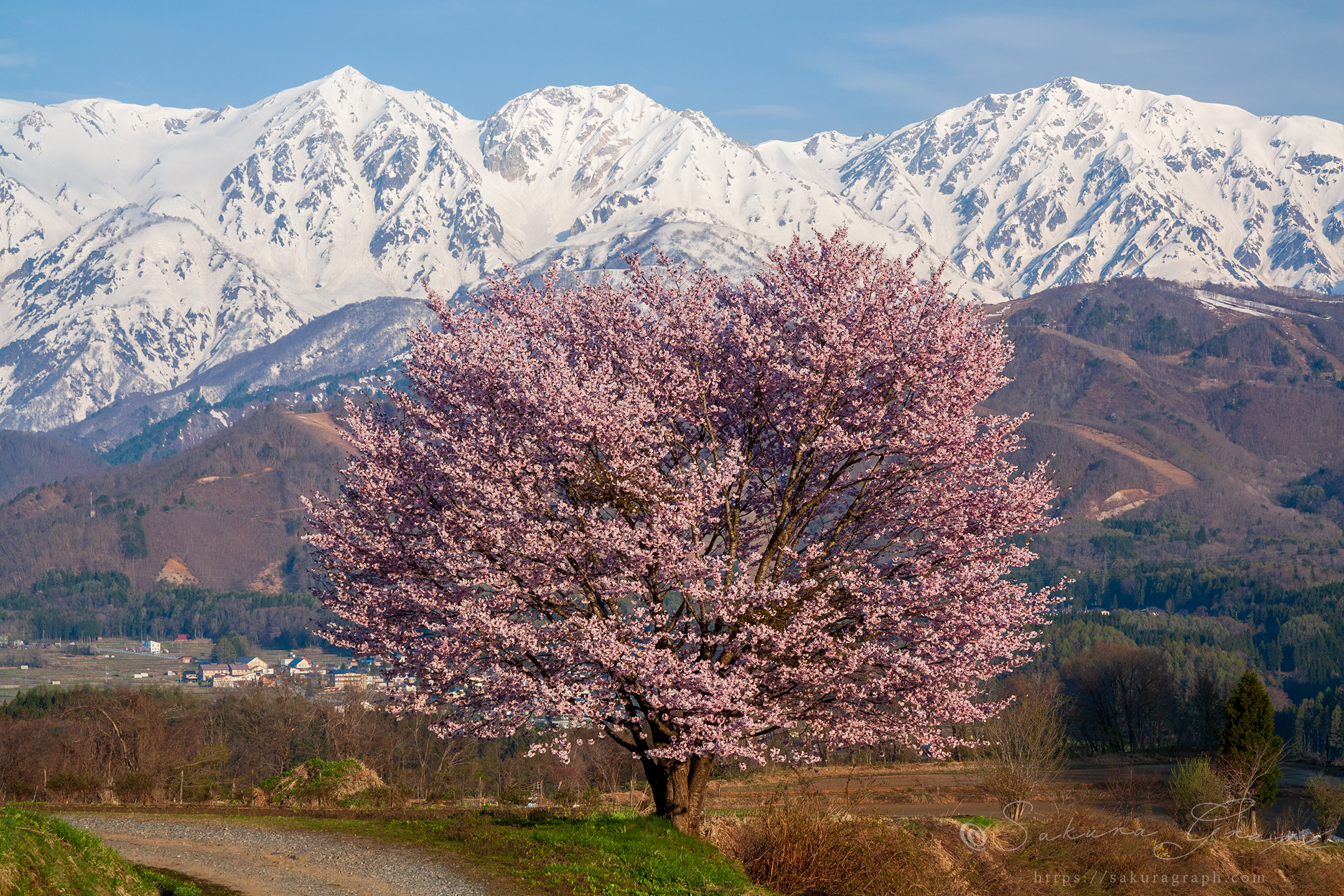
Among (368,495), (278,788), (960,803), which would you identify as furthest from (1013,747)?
(368,495)

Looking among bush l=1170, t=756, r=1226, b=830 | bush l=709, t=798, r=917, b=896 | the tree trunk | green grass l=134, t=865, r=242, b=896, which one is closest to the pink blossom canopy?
the tree trunk

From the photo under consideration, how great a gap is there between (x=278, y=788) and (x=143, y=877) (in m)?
18.8

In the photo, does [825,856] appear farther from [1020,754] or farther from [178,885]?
[1020,754]

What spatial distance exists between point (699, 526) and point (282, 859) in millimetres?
10625

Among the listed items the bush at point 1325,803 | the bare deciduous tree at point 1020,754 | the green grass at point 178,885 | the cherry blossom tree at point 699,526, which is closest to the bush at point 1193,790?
the bare deciduous tree at point 1020,754

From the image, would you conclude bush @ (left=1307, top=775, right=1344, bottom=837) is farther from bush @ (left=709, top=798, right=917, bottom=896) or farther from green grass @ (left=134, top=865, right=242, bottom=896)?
green grass @ (left=134, top=865, right=242, bottom=896)

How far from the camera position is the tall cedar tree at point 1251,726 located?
74.2 metres

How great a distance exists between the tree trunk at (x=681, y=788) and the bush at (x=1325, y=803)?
168 ft

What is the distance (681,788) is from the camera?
2608cm

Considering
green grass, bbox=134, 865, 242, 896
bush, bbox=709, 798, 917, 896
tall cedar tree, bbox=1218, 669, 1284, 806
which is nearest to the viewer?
green grass, bbox=134, 865, 242, 896

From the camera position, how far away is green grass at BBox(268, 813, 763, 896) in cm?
2205

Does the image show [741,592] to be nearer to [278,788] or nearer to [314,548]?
[314,548]

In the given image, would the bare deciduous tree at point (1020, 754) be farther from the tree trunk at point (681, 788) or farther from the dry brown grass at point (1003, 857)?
the tree trunk at point (681, 788)

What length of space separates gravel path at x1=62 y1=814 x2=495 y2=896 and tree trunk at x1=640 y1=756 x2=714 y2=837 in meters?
4.96
